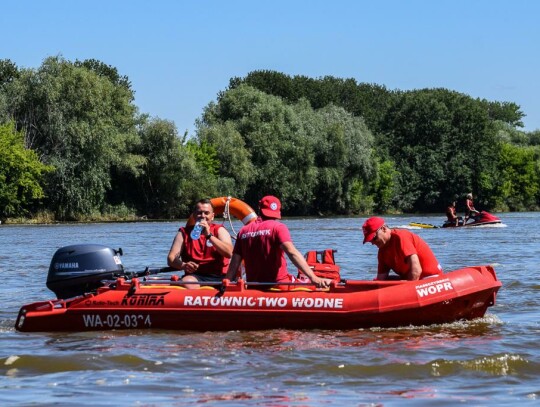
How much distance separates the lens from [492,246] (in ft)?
90.7

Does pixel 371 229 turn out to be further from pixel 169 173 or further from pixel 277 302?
pixel 169 173

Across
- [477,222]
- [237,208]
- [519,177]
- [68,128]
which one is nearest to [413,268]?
[237,208]

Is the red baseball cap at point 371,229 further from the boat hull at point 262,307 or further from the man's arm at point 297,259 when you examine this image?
the man's arm at point 297,259

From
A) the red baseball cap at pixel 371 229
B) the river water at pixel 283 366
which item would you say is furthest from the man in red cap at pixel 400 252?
the river water at pixel 283 366

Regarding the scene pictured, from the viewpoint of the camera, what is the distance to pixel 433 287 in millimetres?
10789

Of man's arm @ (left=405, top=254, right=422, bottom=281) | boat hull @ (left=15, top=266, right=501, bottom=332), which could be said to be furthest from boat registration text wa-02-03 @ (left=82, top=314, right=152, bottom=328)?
man's arm @ (left=405, top=254, right=422, bottom=281)

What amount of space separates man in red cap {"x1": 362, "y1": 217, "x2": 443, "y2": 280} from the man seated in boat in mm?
1568

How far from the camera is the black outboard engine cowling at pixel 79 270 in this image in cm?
1130

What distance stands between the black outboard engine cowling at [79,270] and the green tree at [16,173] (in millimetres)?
36677

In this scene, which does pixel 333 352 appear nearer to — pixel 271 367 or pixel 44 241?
pixel 271 367

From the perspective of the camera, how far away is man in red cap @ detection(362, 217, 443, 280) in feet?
34.8

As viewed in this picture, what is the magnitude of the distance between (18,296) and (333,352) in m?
7.50

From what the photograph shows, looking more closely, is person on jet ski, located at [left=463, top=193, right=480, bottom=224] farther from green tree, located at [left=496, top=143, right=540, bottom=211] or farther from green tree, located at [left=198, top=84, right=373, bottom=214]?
green tree, located at [left=496, top=143, right=540, bottom=211]

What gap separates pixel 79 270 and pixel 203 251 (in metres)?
1.35
